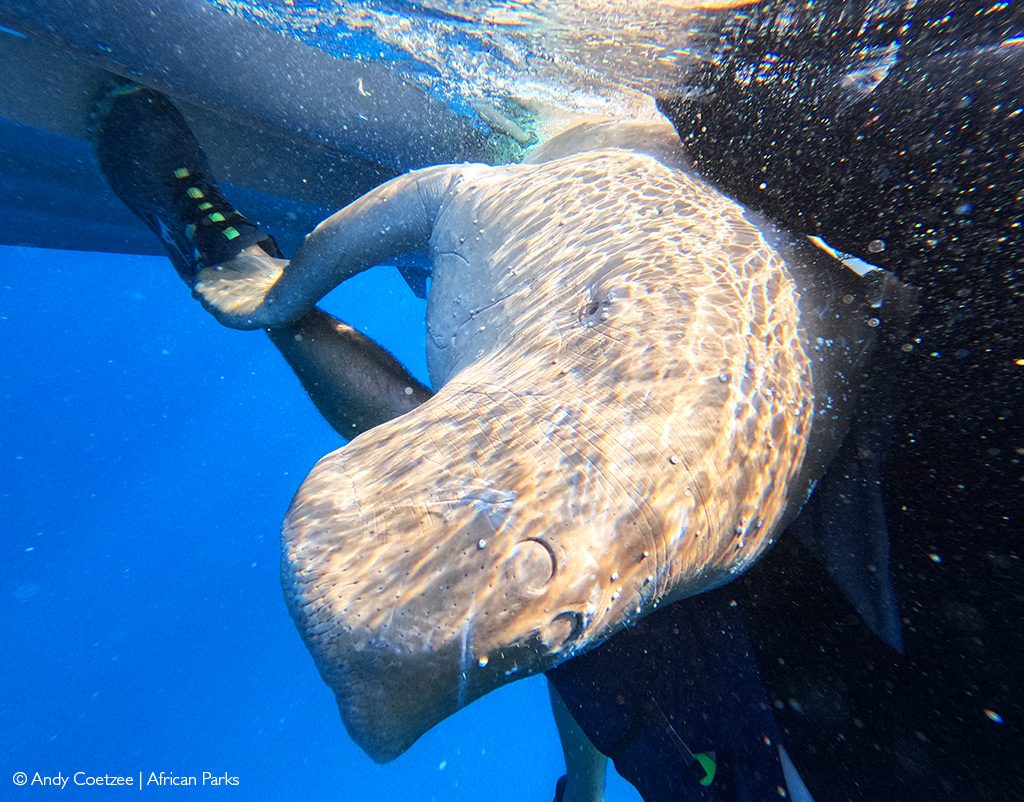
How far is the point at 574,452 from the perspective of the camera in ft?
4.00

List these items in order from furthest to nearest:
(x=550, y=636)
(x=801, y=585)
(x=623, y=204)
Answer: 1. (x=623, y=204)
2. (x=801, y=585)
3. (x=550, y=636)

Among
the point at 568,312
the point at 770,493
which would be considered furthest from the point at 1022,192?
the point at 568,312

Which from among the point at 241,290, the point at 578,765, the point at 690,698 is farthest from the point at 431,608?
the point at 578,765

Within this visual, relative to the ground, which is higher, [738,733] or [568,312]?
[568,312]

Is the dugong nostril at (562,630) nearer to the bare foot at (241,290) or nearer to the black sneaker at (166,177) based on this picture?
the bare foot at (241,290)

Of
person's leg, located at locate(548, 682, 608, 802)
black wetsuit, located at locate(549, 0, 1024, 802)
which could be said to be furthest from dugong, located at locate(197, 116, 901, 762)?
person's leg, located at locate(548, 682, 608, 802)

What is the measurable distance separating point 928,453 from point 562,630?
140 centimetres

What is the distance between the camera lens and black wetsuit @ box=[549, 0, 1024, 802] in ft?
4.69

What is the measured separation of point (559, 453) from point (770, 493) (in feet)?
2.35

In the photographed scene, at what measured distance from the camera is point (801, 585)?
1805 millimetres

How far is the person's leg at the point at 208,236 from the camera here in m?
3.25

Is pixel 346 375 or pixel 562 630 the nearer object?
pixel 562 630

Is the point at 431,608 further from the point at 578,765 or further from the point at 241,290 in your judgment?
the point at 578,765

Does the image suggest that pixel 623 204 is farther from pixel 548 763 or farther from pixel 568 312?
pixel 548 763
